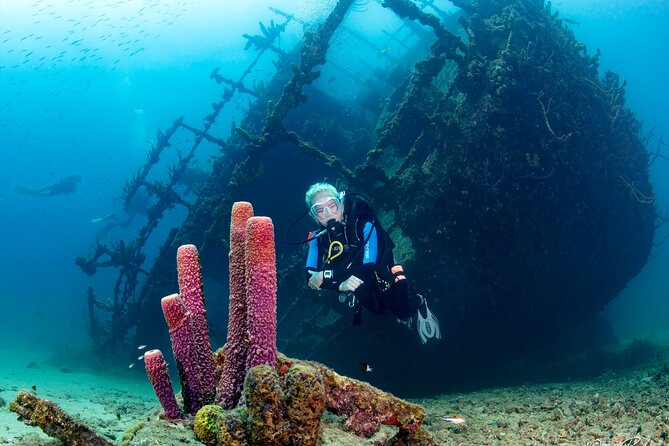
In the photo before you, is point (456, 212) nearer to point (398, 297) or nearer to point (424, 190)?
point (424, 190)

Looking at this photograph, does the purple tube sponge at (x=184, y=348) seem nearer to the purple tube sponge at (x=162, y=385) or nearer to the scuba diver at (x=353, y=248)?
the purple tube sponge at (x=162, y=385)

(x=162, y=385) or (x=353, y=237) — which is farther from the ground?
(x=353, y=237)

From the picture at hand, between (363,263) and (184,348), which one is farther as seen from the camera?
(363,263)

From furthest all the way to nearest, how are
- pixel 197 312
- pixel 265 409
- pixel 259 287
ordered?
pixel 197 312
pixel 259 287
pixel 265 409

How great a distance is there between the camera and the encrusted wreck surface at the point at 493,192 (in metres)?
7.94

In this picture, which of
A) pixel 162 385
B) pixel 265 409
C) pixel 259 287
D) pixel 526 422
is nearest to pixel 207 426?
pixel 265 409

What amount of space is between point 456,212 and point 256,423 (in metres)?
6.88

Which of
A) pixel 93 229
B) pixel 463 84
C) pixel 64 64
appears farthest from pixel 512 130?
pixel 64 64

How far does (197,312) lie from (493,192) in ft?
22.2

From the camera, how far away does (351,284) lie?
4.87 m

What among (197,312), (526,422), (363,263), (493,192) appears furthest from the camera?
(493,192)

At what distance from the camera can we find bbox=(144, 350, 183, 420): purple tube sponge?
2.38 meters

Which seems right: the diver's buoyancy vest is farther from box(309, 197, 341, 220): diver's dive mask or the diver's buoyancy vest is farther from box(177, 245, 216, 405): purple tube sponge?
box(177, 245, 216, 405): purple tube sponge

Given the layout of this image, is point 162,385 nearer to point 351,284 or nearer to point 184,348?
point 184,348
